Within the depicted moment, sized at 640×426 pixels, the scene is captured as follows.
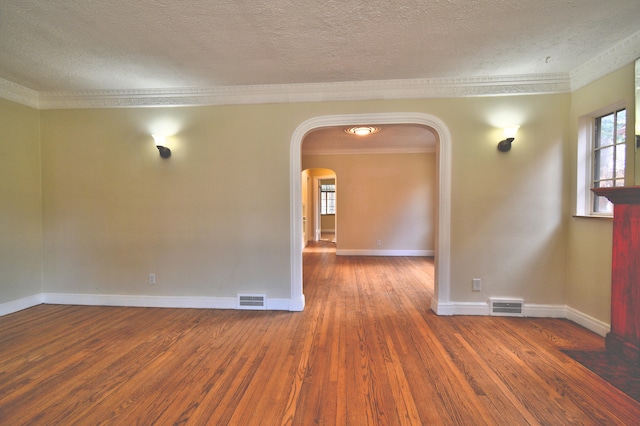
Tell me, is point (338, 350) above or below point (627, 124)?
below

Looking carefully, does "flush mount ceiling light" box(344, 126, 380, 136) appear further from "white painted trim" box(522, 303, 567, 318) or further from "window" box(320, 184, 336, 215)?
"window" box(320, 184, 336, 215)

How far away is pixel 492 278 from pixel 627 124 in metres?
1.83

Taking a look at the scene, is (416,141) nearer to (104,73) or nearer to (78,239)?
(104,73)

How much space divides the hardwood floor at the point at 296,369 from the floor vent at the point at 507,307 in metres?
0.13

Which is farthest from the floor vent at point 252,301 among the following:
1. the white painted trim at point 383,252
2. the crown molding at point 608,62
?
the crown molding at point 608,62

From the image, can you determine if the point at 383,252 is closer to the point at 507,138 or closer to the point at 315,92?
the point at 507,138

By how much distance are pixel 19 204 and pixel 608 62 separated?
654 centimetres

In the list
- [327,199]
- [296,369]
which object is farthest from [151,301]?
[327,199]

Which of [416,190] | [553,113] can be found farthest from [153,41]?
[416,190]

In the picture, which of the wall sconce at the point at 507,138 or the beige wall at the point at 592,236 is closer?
the beige wall at the point at 592,236

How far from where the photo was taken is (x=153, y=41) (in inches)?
86.6

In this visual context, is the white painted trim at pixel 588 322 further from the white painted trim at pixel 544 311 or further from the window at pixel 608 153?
the window at pixel 608 153

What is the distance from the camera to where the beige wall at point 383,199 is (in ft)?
21.4

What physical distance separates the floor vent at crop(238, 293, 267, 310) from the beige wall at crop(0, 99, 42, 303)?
2.67 m
